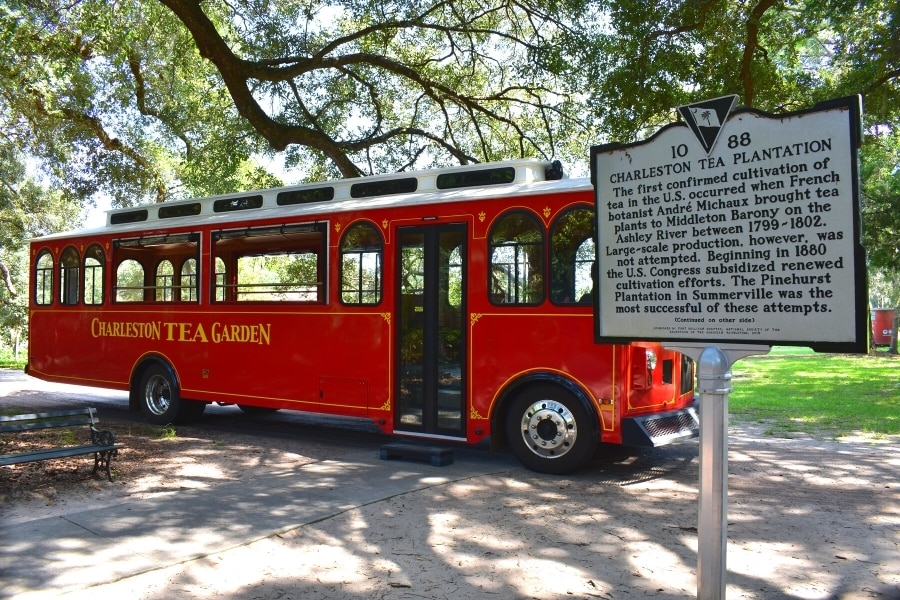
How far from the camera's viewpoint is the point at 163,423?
10992 mm

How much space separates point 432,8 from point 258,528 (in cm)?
1085

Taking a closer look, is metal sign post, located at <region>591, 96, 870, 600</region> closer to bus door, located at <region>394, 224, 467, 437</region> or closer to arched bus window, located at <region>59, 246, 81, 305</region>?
bus door, located at <region>394, 224, 467, 437</region>

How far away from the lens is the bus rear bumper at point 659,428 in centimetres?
699

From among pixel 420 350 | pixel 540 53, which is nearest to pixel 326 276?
pixel 420 350

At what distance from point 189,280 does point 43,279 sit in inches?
A: 153

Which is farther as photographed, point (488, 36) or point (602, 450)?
point (488, 36)

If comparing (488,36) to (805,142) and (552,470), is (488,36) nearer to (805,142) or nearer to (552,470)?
(552,470)

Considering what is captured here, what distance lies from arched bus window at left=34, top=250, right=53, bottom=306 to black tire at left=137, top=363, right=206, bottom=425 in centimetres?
298

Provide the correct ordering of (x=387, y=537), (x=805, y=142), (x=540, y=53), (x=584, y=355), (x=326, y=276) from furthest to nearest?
1. (x=540, y=53)
2. (x=326, y=276)
3. (x=584, y=355)
4. (x=387, y=537)
5. (x=805, y=142)

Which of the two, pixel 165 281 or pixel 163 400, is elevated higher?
pixel 165 281

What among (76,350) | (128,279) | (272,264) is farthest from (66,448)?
(76,350)

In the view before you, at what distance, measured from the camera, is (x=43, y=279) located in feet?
42.5

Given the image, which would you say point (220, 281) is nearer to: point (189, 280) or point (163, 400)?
point (189, 280)

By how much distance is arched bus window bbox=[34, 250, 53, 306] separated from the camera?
42.0 feet
